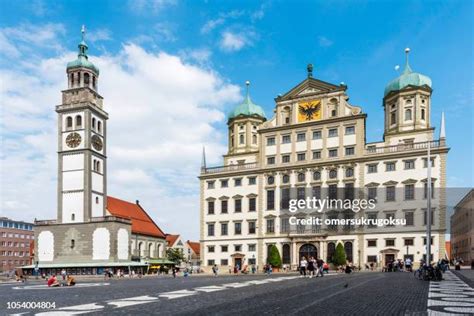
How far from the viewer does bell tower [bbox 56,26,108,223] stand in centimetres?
6544

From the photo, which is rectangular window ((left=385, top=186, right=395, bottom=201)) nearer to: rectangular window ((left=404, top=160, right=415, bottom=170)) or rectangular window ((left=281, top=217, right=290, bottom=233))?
rectangular window ((left=404, top=160, right=415, bottom=170))

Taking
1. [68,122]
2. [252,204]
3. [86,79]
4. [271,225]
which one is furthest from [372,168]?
[86,79]

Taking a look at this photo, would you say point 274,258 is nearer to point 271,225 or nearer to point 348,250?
point 271,225

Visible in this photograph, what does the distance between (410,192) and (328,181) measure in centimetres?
1037

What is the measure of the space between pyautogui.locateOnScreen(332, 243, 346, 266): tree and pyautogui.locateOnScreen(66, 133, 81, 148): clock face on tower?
40.3 m

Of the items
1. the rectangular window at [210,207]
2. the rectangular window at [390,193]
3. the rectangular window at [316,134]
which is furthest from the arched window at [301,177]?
the rectangular window at [210,207]

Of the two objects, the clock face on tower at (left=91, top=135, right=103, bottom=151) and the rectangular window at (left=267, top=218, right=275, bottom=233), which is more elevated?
the clock face on tower at (left=91, top=135, right=103, bottom=151)

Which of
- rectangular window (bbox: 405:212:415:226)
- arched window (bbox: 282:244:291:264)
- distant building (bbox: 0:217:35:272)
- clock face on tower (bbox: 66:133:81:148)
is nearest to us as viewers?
rectangular window (bbox: 405:212:415:226)

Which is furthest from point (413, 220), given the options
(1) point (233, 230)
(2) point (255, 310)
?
(2) point (255, 310)

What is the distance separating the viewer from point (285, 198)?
62156 millimetres

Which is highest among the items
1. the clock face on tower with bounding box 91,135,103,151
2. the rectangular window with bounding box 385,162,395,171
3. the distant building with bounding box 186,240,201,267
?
the clock face on tower with bounding box 91,135,103,151

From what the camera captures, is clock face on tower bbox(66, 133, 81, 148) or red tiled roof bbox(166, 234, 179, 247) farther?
red tiled roof bbox(166, 234, 179, 247)

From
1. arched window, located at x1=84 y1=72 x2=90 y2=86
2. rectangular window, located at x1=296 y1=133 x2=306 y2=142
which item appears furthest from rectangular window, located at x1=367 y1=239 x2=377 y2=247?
arched window, located at x1=84 y1=72 x2=90 y2=86

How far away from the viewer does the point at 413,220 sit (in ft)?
178
